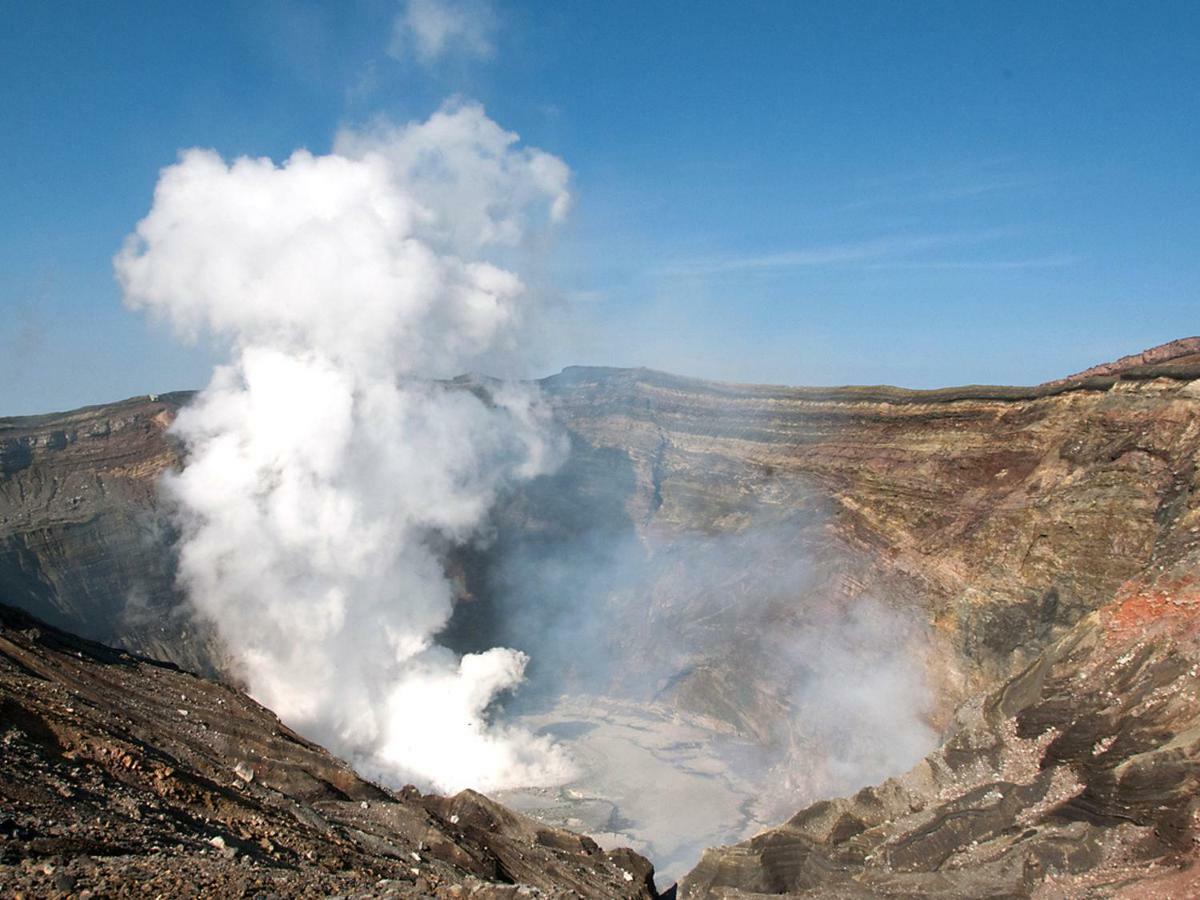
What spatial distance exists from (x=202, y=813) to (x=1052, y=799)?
15.0 meters

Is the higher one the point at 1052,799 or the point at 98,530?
the point at 98,530

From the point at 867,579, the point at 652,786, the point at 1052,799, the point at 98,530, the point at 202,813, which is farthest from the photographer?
the point at 98,530

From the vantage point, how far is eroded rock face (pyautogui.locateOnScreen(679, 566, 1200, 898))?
14.0 m

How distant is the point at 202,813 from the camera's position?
13.3 meters

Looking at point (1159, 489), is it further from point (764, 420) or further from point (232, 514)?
point (232, 514)

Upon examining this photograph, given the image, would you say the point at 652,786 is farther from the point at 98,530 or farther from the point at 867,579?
the point at 98,530

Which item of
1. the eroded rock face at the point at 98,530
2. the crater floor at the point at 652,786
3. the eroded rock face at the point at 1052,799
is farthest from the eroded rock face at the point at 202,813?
the eroded rock face at the point at 98,530

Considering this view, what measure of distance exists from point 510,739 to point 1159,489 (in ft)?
82.6

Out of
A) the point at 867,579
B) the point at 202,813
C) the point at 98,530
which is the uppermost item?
the point at 98,530

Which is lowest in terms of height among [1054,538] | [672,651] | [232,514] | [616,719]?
[616,719]

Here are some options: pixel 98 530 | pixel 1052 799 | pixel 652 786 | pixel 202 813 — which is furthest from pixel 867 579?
pixel 98 530

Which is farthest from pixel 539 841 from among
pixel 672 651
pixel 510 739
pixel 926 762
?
pixel 672 651

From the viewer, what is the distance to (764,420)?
40656mm

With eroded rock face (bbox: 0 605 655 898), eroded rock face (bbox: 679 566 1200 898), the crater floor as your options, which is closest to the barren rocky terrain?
eroded rock face (bbox: 679 566 1200 898)
